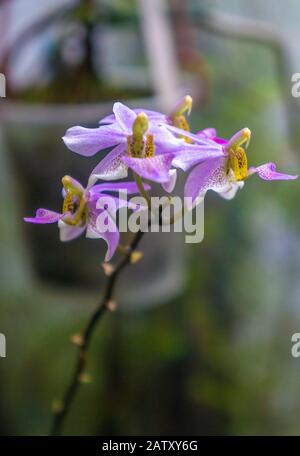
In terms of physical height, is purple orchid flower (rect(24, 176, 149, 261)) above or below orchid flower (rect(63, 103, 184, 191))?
below

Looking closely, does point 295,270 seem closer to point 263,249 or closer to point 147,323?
point 263,249

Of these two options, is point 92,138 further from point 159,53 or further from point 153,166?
point 159,53

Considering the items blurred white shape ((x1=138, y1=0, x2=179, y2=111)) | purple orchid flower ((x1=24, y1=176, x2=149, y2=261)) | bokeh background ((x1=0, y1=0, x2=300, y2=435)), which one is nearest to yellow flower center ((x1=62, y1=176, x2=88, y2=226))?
purple orchid flower ((x1=24, y1=176, x2=149, y2=261))

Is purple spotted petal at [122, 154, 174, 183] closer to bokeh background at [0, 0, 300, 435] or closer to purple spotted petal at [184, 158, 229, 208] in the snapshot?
purple spotted petal at [184, 158, 229, 208]

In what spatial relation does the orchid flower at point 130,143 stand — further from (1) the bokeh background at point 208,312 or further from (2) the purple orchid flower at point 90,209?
(1) the bokeh background at point 208,312

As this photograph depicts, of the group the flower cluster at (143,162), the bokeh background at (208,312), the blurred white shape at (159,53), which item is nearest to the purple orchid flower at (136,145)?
the flower cluster at (143,162)

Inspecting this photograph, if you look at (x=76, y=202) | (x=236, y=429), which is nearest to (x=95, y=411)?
(x=236, y=429)
